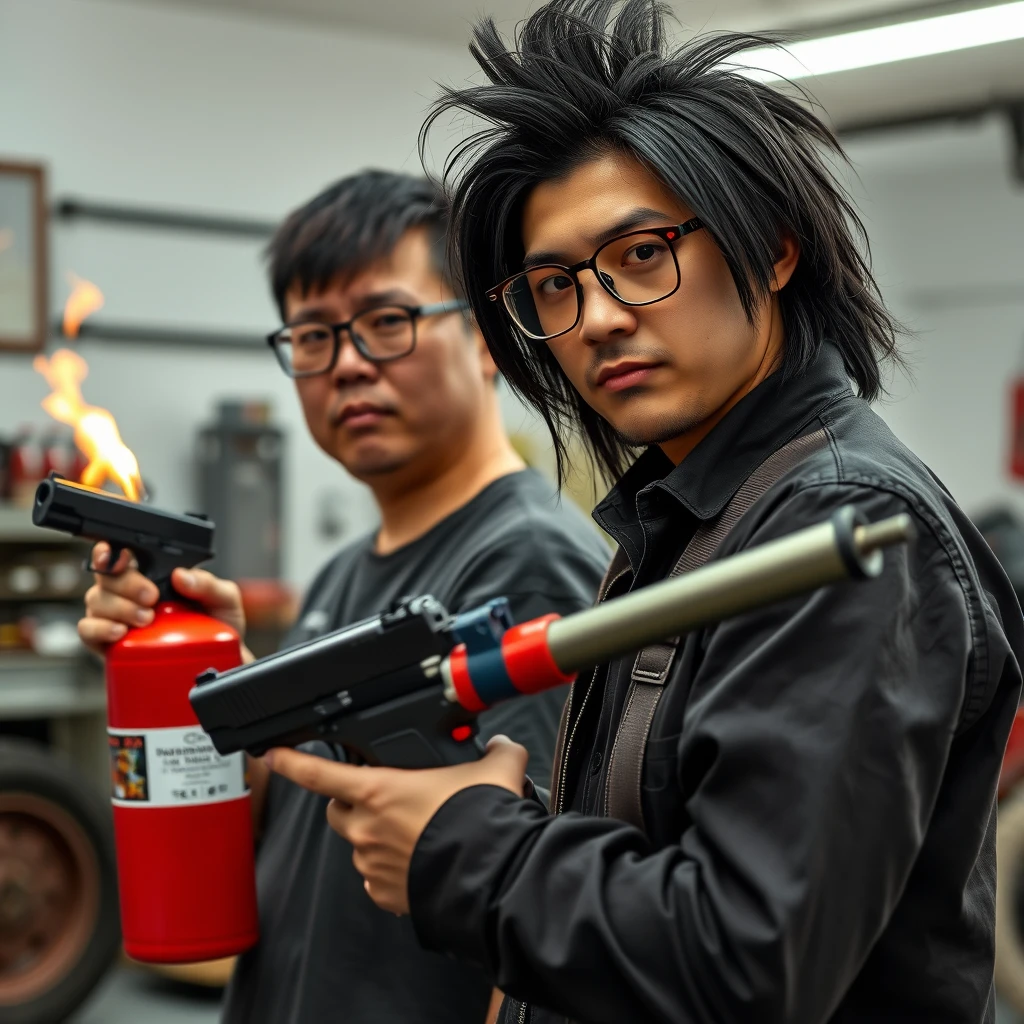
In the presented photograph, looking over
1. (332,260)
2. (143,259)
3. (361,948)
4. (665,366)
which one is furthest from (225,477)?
(665,366)

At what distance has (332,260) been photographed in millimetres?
1656

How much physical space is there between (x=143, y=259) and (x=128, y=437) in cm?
76

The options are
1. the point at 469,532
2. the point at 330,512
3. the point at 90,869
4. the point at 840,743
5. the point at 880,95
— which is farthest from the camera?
the point at 880,95

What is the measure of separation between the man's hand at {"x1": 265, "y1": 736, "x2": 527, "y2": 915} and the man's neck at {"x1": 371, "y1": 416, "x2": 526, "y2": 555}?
71 cm

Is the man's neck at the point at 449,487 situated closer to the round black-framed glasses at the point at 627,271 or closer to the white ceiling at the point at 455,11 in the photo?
the round black-framed glasses at the point at 627,271

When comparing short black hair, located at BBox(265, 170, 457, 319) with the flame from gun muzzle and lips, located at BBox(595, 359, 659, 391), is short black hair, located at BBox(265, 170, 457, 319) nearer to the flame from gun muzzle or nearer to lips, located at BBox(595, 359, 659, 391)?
the flame from gun muzzle

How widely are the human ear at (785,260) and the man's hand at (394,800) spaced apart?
43 centimetres

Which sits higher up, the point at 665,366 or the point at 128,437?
the point at 665,366

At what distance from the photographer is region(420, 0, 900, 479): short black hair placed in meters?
0.99

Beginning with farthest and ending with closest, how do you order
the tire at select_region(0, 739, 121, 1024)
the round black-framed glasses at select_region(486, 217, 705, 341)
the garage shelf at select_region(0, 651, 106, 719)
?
1. the garage shelf at select_region(0, 651, 106, 719)
2. the tire at select_region(0, 739, 121, 1024)
3. the round black-framed glasses at select_region(486, 217, 705, 341)

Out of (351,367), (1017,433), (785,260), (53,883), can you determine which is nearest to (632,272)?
(785,260)

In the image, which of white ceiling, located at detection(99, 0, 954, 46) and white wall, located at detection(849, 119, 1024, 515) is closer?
white ceiling, located at detection(99, 0, 954, 46)

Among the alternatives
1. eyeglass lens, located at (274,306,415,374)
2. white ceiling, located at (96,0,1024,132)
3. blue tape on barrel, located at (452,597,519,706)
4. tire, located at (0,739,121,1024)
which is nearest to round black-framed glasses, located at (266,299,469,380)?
eyeglass lens, located at (274,306,415,374)

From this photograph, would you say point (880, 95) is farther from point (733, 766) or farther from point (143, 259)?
point (733, 766)
